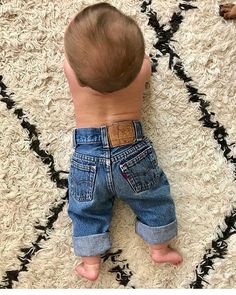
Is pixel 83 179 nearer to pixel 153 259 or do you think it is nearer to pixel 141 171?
pixel 141 171

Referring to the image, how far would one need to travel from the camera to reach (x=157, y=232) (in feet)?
3.39

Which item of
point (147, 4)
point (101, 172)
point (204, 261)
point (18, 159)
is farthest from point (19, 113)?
point (204, 261)

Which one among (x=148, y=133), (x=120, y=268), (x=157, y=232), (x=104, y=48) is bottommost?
(x=120, y=268)

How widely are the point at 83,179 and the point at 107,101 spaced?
0.15 metres

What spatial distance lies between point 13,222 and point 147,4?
48 cm

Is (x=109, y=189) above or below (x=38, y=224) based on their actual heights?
above

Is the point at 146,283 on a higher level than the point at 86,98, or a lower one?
lower

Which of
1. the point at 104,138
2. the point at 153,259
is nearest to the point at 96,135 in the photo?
the point at 104,138

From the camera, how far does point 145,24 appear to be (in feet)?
3.43

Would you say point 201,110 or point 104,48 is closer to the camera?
point 104,48

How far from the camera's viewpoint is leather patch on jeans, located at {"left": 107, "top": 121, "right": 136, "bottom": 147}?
3.28 ft

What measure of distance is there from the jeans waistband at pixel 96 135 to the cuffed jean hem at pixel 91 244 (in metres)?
0.17

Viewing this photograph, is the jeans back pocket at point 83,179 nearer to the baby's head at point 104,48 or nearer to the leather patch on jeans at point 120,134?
the leather patch on jeans at point 120,134

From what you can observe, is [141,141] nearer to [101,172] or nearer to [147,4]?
[101,172]
